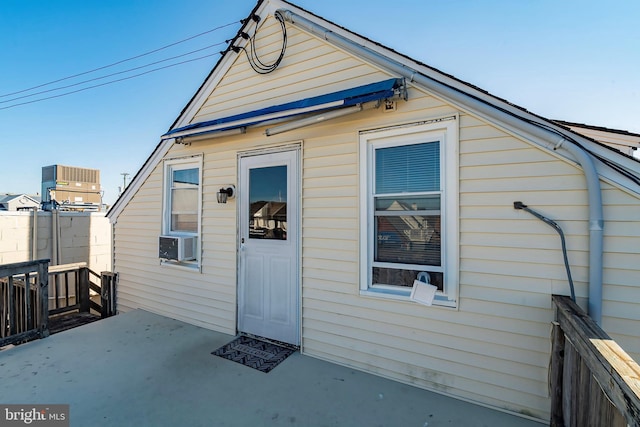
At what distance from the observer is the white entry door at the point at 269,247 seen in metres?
3.39

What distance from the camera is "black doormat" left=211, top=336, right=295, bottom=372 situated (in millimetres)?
3059

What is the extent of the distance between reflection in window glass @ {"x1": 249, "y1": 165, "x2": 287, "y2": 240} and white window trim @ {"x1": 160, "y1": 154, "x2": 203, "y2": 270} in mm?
977

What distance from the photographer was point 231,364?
3.05 meters

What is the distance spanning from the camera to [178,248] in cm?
416

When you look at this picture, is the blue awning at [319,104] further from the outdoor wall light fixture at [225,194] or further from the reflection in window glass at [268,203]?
the outdoor wall light fixture at [225,194]

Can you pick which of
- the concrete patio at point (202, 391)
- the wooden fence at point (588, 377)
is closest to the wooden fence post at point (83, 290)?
the concrete patio at point (202, 391)

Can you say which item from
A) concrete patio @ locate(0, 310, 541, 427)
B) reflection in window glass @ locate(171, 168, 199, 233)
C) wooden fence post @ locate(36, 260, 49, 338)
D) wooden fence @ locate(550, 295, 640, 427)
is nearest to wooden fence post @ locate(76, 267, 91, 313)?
wooden fence post @ locate(36, 260, 49, 338)

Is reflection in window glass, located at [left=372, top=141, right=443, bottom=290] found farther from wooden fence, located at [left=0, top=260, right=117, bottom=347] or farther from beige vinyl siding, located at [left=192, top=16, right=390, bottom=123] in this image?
wooden fence, located at [left=0, top=260, right=117, bottom=347]

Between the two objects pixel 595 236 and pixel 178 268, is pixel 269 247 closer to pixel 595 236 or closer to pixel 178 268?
pixel 178 268

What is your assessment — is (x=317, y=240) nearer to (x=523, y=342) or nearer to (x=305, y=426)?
(x=305, y=426)

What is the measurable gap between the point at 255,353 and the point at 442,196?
263cm

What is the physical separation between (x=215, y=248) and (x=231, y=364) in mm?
1570

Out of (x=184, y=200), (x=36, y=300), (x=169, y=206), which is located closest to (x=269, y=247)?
(x=184, y=200)

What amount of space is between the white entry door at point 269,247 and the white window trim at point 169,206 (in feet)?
2.66
